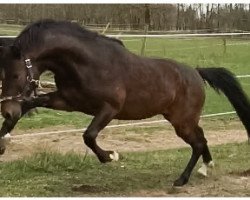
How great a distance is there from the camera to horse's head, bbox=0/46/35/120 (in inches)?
167

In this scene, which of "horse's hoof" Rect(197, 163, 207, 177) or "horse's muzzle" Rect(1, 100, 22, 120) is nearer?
"horse's muzzle" Rect(1, 100, 22, 120)

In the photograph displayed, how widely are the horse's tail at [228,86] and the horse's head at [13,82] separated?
239cm

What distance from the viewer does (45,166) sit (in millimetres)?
5879

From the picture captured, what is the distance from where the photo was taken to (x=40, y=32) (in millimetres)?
4465

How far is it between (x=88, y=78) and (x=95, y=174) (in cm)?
158

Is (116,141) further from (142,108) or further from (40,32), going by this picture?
(40,32)

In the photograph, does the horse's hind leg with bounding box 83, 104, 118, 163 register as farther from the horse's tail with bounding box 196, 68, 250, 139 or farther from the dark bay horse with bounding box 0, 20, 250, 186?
the horse's tail with bounding box 196, 68, 250, 139

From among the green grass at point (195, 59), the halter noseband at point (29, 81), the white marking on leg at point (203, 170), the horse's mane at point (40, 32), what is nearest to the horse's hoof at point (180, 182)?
the white marking on leg at point (203, 170)

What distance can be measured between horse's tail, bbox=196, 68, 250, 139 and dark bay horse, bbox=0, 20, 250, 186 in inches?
29.4

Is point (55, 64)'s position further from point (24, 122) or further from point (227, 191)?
point (24, 122)

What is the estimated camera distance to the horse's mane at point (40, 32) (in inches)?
173

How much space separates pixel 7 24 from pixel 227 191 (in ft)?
25.9

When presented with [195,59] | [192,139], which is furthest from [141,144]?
[195,59]

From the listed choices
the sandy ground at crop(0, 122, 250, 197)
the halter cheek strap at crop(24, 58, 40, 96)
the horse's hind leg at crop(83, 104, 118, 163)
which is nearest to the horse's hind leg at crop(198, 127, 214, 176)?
the sandy ground at crop(0, 122, 250, 197)
